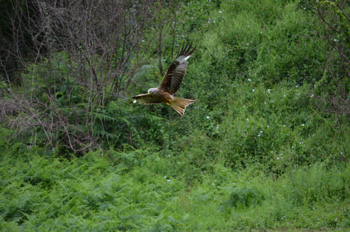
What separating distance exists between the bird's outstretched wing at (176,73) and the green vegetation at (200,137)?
6.71 ft

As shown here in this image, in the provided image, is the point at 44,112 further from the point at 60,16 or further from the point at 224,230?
the point at 224,230

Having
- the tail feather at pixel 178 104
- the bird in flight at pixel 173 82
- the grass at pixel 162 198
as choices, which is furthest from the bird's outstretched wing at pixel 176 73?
the grass at pixel 162 198

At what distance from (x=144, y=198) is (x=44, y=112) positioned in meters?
3.43

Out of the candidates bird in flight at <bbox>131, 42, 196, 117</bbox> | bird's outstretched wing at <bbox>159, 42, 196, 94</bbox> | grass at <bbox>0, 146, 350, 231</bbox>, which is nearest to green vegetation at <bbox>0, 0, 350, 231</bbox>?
grass at <bbox>0, 146, 350, 231</bbox>

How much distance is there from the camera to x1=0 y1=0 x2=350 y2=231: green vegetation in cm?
669

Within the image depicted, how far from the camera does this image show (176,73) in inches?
228

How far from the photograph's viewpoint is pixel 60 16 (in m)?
9.11

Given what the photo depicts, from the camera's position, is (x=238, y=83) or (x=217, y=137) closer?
(x=217, y=137)

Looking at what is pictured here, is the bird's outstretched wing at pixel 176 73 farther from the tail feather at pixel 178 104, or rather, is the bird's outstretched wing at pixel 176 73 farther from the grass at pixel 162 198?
the grass at pixel 162 198

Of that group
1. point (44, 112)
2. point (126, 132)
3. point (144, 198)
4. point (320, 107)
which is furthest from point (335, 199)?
point (44, 112)

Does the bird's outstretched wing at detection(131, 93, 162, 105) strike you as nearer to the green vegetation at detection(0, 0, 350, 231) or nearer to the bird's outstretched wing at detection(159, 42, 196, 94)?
the bird's outstretched wing at detection(159, 42, 196, 94)

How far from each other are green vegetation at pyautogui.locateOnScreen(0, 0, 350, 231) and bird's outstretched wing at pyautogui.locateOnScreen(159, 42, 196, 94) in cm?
205

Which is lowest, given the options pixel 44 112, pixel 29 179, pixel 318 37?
pixel 29 179

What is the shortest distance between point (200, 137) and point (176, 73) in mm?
3418
